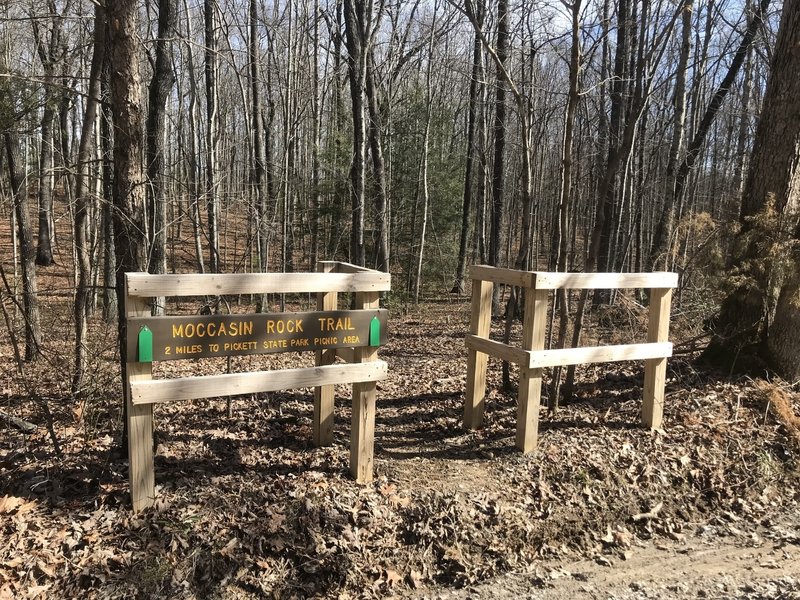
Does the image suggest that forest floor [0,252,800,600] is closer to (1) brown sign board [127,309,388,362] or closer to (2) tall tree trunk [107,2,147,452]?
(2) tall tree trunk [107,2,147,452]

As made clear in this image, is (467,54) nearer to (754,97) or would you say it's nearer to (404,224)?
(404,224)

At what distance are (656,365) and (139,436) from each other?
15.1ft

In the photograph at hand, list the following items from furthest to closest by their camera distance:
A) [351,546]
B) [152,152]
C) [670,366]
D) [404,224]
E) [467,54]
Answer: [467,54] < [404,224] < [152,152] < [670,366] < [351,546]

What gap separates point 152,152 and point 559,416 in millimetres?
7392

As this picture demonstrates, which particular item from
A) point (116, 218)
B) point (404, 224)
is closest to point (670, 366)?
point (116, 218)

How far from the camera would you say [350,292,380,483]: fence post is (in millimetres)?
4457

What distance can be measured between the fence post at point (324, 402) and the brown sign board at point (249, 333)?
26.0 inches

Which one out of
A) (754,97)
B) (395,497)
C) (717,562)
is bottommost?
Answer: (717,562)

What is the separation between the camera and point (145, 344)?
3.62m

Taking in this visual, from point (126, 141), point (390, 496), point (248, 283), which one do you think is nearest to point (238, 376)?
point (248, 283)

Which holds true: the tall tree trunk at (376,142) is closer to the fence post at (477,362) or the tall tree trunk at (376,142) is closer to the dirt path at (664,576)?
the fence post at (477,362)

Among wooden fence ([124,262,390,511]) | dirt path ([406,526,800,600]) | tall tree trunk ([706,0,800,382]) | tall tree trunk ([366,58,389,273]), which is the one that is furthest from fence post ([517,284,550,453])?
tall tree trunk ([366,58,389,273])

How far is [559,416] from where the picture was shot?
5926 mm

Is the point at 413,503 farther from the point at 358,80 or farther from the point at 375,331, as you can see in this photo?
the point at 358,80
